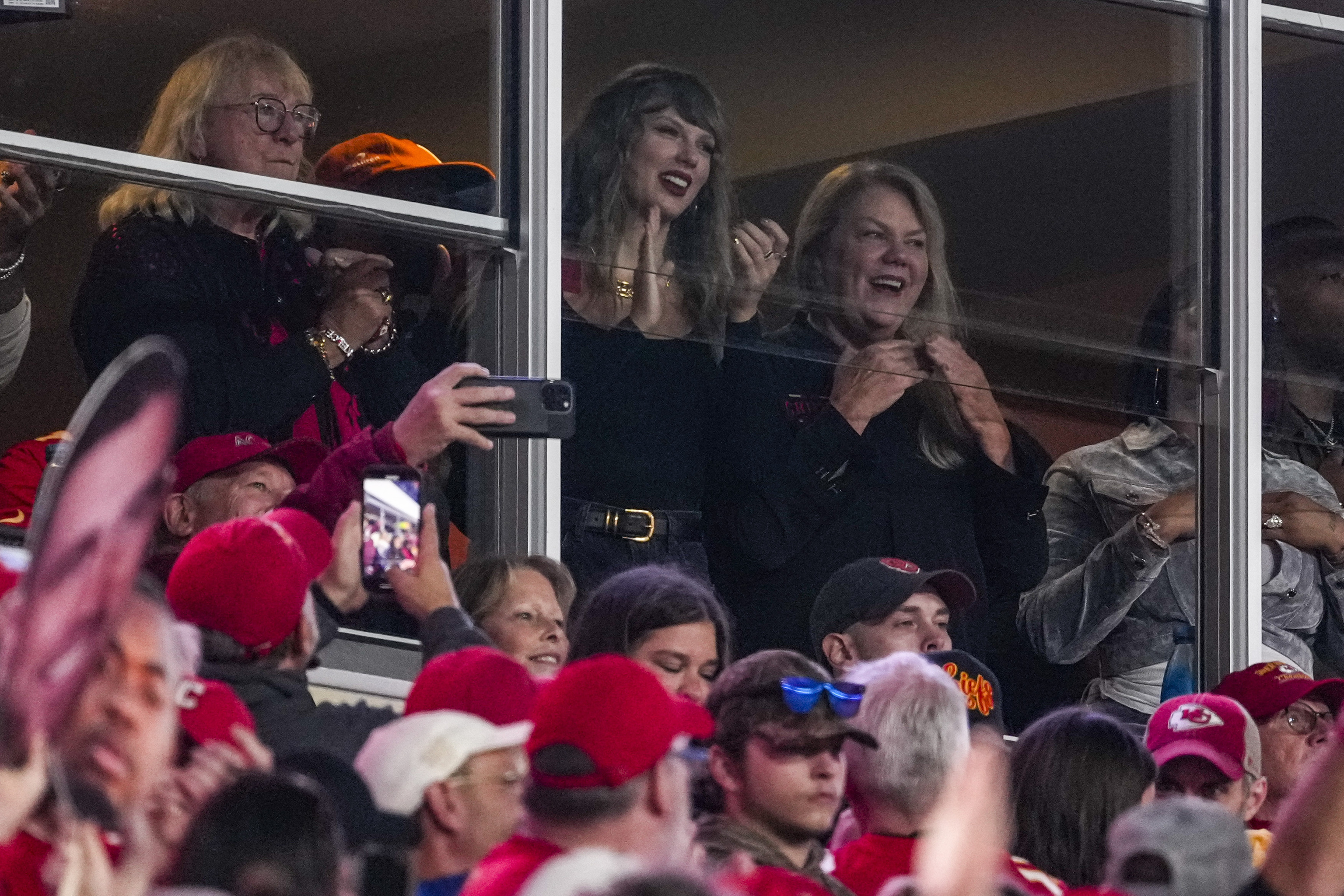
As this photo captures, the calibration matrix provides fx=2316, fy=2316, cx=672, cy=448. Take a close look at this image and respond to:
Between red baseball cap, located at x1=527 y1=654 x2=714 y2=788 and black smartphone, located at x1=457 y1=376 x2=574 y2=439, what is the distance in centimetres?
154

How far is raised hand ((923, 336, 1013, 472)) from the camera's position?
6551mm

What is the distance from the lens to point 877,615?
5191mm

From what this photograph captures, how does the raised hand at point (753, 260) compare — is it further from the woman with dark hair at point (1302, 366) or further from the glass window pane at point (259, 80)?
the woman with dark hair at point (1302, 366)

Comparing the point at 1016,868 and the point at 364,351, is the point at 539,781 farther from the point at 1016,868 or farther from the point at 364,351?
the point at 364,351

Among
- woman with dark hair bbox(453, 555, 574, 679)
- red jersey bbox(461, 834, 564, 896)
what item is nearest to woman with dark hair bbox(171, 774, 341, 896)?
red jersey bbox(461, 834, 564, 896)

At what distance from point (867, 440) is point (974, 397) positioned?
72 centimetres

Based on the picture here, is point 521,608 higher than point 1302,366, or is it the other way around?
point 1302,366

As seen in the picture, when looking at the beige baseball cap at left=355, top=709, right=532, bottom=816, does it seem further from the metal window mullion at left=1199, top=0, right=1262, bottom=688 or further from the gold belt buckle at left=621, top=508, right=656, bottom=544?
the metal window mullion at left=1199, top=0, right=1262, bottom=688

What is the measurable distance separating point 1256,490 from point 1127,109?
49.3 inches

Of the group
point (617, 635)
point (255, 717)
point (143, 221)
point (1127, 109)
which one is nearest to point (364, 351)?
point (143, 221)

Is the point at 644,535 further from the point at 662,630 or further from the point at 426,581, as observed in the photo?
the point at 426,581

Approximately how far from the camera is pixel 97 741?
2375 millimetres

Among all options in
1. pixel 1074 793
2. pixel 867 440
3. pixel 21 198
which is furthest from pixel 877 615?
pixel 21 198

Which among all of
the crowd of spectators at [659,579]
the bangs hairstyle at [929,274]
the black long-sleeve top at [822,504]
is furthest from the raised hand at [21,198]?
the bangs hairstyle at [929,274]
